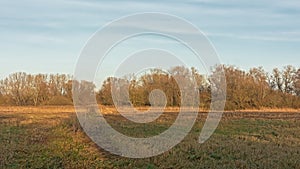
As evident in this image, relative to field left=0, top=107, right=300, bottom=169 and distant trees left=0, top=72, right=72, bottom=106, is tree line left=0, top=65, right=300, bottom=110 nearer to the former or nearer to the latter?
distant trees left=0, top=72, right=72, bottom=106

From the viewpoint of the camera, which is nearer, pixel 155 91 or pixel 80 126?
pixel 80 126

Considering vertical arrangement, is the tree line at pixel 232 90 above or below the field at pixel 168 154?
above

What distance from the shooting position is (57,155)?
42.0ft

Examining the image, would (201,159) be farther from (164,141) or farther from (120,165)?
(164,141)

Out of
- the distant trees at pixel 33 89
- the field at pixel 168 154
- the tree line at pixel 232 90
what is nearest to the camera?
the field at pixel 168 154

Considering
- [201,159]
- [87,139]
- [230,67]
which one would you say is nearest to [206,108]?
[230,67]

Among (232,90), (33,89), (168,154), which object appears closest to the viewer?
(168,154)

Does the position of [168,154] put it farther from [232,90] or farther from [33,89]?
[33,89]

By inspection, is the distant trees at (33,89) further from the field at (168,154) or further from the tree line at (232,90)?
the field at (168,154)

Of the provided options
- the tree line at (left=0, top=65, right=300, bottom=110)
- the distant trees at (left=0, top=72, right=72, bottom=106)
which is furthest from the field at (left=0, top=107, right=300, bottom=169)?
the distant trees at (left=0, top=72, right=72, bottom=106)

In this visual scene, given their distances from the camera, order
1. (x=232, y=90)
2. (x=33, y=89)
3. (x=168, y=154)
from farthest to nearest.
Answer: (x=33, y=89)
(x=232, y=90)
(x=168, y=154)

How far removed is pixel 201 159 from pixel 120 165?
7.93ft

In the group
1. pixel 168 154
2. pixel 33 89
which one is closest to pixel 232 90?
pixel 33 89

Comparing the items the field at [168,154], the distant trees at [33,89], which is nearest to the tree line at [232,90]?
the distant trees at [33,89]
